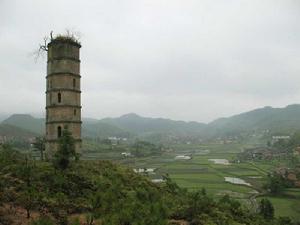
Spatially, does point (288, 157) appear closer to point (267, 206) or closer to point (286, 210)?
point (286, 210)

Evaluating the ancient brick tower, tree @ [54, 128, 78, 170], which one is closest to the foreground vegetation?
tree @ [54, 128, 78, 170]

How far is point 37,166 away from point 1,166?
277cm

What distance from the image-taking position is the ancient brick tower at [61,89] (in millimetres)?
31359

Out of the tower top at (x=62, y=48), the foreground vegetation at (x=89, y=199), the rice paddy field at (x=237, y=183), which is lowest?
the rice paddy field at (x=237, y=183)

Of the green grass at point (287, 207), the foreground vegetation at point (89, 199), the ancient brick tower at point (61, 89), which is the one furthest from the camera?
the green grass at point (287, 207)

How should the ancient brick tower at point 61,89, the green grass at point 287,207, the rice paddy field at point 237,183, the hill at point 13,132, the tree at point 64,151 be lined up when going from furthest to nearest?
the hill at point 13,132, the rice paddy field at point 237,183, the green grass at point 287,207, the ancient brick tower at point 61,89, the tree at point 64,151

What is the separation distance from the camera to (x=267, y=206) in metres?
44.2

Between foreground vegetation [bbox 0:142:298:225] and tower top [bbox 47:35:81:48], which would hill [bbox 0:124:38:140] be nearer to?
tower top [bbox 47:35:81:48]

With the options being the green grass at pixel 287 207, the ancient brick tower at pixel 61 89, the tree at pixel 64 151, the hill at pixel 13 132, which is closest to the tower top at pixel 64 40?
the ancient brick tower at pixel 61 89

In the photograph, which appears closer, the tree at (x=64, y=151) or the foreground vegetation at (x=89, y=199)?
the foreground vegetation at (x=89, y=199)

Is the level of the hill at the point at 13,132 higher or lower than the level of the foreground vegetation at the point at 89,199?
higher

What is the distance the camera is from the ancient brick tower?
31359 millimetres

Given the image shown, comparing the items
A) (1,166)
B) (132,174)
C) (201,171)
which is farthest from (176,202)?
(201,171)

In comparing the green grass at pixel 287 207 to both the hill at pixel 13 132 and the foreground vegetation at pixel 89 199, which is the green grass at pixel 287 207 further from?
the hill at pixel 13 132
